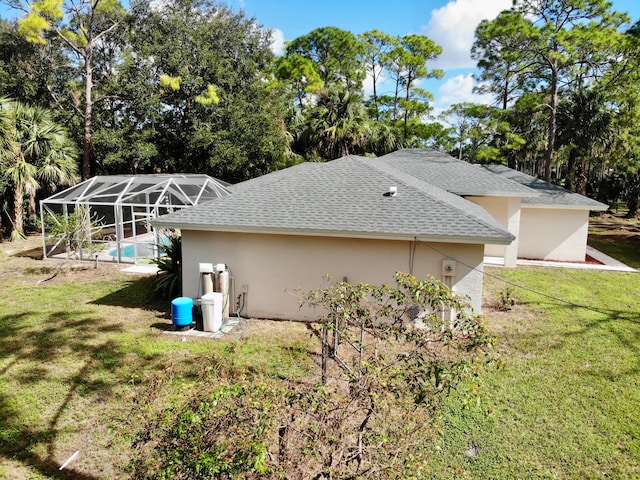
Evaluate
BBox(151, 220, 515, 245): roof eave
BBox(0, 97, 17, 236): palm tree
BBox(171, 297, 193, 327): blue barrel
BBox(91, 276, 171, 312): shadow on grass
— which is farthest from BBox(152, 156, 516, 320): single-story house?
BBox(0, 97, 17, 236): palm tree

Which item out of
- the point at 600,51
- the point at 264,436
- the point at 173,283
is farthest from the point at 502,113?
the point at 264,436

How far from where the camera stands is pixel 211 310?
8.77 meters

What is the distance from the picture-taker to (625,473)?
4.83m

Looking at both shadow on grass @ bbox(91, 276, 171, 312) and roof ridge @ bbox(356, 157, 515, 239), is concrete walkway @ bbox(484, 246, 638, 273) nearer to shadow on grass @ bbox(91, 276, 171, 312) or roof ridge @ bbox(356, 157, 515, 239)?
roof ridge @ bbox(356, 157, 515, 239)

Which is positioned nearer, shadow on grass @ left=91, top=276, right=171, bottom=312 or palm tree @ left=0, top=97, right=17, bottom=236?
shadow on grass @ left=91, top=276, right=171, bottom=312

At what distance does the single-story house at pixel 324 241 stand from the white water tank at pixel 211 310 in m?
0.81

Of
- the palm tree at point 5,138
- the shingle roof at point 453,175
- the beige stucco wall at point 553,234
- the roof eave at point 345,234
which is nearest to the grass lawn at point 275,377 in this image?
the roof eave at point 345,234

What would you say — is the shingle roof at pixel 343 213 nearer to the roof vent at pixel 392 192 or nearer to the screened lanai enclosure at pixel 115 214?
the roof vent at pixel 392 192

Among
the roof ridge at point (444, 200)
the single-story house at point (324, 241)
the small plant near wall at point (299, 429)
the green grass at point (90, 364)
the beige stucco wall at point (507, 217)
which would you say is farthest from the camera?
the beige stucco wall at point (507, 217)

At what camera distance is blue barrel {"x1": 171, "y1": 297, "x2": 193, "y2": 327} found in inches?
343

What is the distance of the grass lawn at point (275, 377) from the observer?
4934 millimetres

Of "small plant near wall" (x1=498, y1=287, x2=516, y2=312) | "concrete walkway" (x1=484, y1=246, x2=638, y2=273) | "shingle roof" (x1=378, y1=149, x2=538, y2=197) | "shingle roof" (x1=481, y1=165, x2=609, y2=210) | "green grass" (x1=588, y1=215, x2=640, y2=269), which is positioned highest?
"shingle roof" (x1=378, y1=149, x2=538, y2=197)

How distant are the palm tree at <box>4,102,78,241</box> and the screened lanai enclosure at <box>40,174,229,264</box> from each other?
8.58ft

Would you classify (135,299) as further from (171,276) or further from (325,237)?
(325,237)
